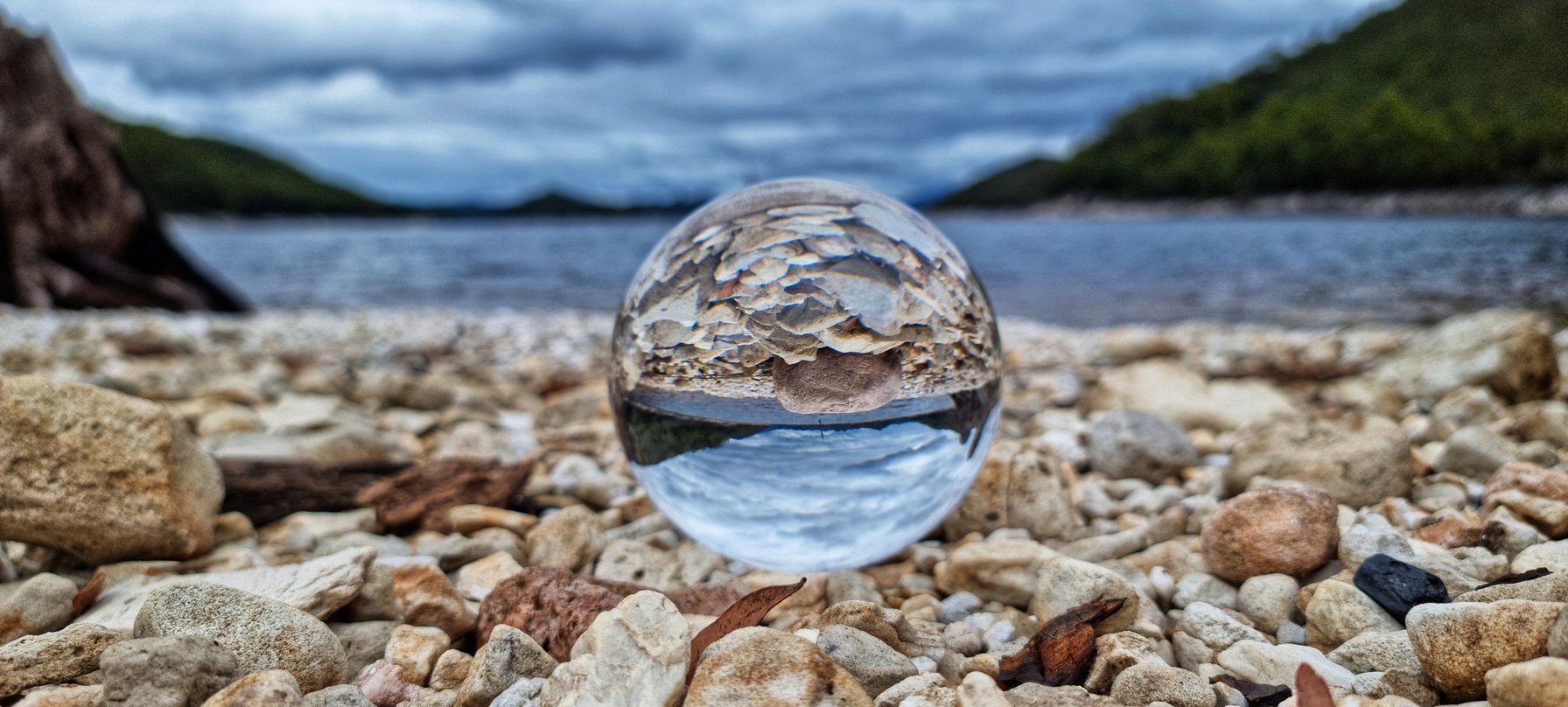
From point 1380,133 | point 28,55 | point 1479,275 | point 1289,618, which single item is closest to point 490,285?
point 28,55

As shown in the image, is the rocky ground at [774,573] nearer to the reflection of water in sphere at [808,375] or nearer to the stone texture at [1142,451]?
the stone texture at [1142,451]

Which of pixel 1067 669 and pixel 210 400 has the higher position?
pixel 210 400

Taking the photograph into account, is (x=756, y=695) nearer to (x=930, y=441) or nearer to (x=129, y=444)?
(x=930, y=441)

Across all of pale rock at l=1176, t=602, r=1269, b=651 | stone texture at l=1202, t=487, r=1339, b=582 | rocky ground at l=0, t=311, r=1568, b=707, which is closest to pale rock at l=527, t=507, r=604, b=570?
rocky ground at l=0, t=311, r=1568, b=707

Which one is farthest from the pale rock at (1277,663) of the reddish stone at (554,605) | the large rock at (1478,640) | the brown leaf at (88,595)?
the brown leaf at (88,595)

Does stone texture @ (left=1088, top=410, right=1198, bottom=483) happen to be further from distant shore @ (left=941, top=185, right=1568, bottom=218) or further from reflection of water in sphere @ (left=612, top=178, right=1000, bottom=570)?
distant shore @ (left=941, top=185, right=1568, bottom=218)

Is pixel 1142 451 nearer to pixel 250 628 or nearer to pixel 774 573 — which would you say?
pixel 774 573
